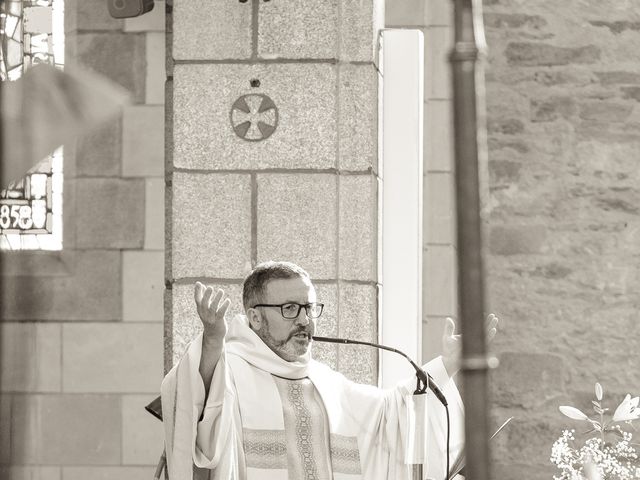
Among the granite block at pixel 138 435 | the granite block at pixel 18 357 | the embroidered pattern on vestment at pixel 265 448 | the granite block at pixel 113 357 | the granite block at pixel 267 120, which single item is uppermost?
the granite block at pixel 267 120

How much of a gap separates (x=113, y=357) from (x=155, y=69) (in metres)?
1.42

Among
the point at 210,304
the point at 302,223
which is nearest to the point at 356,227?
the point at 302,223

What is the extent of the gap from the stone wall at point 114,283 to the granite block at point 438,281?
129 centimetres

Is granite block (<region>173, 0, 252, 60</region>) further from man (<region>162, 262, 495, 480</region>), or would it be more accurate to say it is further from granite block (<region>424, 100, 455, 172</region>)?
granite block (<region>424, 100, 455, 172</region>)

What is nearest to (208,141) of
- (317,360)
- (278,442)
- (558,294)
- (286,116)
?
(286,116)

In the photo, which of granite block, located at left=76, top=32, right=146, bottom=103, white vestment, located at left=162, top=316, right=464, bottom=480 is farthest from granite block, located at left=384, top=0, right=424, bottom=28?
white vestment, located at left=162, top=316, right=464, bottom=480

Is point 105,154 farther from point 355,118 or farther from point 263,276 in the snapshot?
point 263,276

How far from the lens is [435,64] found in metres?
7.25

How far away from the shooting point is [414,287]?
560 cm

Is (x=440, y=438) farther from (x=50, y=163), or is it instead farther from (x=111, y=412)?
(x=50, y=163)

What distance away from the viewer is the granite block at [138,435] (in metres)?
7.08

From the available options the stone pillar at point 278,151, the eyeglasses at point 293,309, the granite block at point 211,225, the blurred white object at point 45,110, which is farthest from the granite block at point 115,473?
the blurred white object at point 45,110

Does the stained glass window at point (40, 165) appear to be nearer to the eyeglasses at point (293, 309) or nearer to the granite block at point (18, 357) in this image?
the eyeglasses at point (293, 309)

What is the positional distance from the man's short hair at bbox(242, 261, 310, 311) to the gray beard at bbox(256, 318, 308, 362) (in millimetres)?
85
